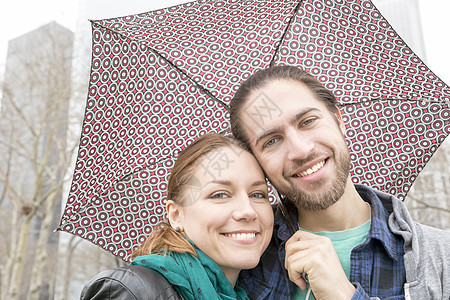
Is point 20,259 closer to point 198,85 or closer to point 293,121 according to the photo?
point 198,85

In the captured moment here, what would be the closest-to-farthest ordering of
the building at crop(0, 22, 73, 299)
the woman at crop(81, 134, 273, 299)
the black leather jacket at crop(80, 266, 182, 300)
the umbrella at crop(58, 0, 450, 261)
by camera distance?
1. the black leather jacket at crop(80, 266, 182, 300)
2. the woman at crop(81, 134, 273, 299)
3. the umbrella at crop(58, 0, 450, 261)
4. the building at crop(0, 22, 73, 299)

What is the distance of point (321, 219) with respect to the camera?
259cm

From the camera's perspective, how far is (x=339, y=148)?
8.29 ft

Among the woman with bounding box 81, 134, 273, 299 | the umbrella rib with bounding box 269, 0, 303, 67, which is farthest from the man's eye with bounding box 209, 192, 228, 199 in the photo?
the umbrella rib with bounding box 269, 0, 303, 67

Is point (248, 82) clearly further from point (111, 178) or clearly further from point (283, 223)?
point (111, 178)

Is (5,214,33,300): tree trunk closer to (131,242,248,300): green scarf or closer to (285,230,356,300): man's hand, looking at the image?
(131,242,248,300): green scarf

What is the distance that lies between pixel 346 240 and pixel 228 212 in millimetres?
790

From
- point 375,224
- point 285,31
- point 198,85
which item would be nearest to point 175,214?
point 198,85

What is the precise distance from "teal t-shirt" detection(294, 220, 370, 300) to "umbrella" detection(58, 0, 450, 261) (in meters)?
0.90

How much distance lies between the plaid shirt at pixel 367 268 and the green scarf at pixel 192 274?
0.24 metres

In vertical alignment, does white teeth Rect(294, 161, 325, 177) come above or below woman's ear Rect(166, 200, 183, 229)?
above

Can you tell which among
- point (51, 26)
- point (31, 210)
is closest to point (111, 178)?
point (31, 210)

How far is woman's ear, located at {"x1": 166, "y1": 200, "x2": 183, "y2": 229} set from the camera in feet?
8.21

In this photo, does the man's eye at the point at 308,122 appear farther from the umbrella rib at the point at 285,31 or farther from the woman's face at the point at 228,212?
the umbrella rib at the point at 285,31
